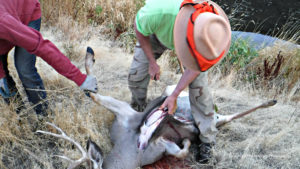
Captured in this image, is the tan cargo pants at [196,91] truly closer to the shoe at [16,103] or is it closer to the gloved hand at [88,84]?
the gloved hand at [88,84]

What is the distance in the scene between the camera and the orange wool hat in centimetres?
174

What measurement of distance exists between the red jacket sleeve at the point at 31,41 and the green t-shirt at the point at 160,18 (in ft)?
2.41

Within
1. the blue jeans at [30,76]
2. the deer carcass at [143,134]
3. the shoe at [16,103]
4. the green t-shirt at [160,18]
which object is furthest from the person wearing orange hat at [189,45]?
the shoe at [16,103]

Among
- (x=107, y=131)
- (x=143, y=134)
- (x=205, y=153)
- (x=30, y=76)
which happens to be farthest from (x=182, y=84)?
(x=30, y=76)

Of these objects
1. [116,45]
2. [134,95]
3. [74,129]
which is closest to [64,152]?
[74,129]

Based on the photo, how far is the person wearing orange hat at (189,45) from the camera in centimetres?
177

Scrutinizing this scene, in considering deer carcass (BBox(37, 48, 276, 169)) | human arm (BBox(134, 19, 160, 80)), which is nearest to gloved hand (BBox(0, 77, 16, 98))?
deer carcass (BBox(37, 48, 276, 169))

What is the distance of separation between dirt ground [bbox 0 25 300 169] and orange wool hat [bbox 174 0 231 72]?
1.22 metres

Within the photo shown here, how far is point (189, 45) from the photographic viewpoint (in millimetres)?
1803

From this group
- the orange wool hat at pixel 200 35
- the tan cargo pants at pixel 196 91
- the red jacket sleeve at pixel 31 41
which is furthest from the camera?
the tan cargo pants at pixel 196 91

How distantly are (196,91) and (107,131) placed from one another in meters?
1.03

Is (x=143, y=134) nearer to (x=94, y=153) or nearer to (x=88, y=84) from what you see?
(x=94, y=153)

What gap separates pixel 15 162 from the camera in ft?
8.19

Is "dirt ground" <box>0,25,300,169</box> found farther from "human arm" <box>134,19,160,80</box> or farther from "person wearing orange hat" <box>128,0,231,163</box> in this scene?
"human arm" <box>134,19,160,80</box>
